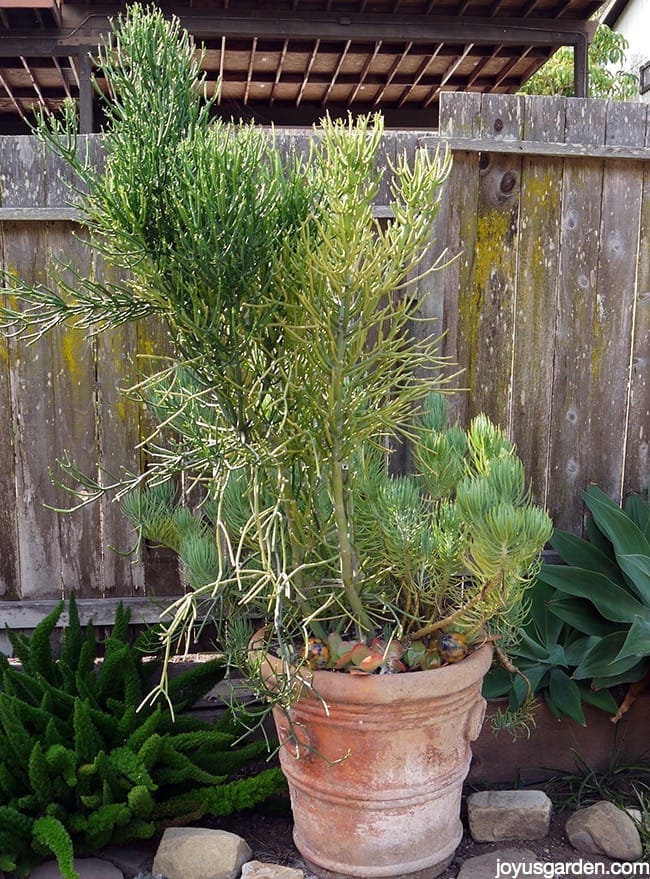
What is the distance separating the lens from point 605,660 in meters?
2.53

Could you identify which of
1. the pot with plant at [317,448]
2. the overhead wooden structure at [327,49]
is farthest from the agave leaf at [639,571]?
the overhead wooden structure at [327,49]

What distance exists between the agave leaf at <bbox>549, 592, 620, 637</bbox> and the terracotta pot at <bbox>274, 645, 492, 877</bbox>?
0.55 meters

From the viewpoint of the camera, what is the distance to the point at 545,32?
5.62 metres

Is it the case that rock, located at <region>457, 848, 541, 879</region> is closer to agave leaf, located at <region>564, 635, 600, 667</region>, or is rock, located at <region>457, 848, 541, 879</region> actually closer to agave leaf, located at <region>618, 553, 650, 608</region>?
agave leaf, located at <region>564, 635, 600, 667</region>

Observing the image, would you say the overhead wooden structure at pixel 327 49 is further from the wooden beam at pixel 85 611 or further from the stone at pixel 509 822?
the stone at pixel 509 822

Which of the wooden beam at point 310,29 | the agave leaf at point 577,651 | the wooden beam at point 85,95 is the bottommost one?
the agave leaf at point 577,651

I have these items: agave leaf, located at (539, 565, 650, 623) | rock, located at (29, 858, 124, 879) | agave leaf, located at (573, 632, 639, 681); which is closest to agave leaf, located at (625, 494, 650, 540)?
agave leaf, located at (539, 565, 650, 623)

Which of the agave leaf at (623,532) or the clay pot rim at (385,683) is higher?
the agave leaf at (623,532)

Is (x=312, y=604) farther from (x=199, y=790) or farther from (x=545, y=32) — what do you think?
(x=545, y=32)

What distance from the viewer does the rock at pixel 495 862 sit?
2193 mm

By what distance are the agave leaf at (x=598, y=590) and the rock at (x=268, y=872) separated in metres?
1.12

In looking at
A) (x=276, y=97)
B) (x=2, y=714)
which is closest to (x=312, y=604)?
(x=2, y=714)

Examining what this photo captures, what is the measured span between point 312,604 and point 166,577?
2.72ft

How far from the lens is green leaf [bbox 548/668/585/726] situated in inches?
100
